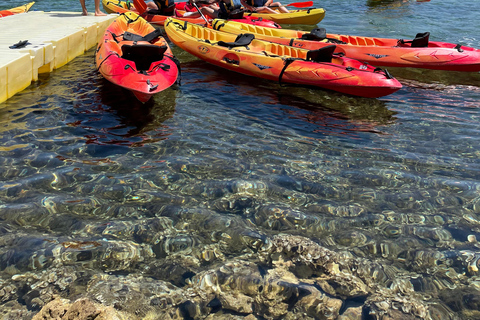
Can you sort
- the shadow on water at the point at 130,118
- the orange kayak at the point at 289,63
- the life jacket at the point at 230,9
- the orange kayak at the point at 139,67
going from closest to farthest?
the shadow on water at the point at 130,118 < the orange kayak at the point at 139,67 < the orange kayak at the point at 289,63 < the life jacket at the point at 230,9

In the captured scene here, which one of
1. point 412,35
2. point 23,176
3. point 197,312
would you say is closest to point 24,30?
point 23,176

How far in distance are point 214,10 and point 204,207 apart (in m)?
10.0

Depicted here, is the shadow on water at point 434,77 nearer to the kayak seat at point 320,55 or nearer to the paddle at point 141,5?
the kayak seat at point 320,55

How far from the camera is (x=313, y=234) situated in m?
3.69

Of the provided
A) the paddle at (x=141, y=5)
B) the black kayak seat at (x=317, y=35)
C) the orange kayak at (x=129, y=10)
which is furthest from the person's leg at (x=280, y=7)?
the black kayak seat at (x=317, y=35)

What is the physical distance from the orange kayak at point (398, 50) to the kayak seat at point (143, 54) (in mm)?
4017

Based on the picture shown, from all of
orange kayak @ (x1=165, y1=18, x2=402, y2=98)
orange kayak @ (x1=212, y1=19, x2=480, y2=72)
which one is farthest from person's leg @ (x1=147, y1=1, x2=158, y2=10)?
orange kayak @ (x1=212, y1=19, x2=480, y2=72)

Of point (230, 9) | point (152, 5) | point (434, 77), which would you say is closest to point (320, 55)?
point (434, 77)

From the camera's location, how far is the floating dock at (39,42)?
22.1 feet

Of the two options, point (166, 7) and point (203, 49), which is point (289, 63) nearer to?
point (203, 49)

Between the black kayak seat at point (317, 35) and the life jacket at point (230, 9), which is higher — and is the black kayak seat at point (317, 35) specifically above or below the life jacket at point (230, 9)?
below

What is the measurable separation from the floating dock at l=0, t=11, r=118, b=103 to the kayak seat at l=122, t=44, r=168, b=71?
188cm

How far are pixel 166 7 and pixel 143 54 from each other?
289 inches

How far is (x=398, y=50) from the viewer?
9102mm
